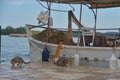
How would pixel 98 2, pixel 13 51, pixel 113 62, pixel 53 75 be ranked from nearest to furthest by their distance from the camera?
pixel 53 75
pixel 113 62
pixel 98 2
pixel 13 51

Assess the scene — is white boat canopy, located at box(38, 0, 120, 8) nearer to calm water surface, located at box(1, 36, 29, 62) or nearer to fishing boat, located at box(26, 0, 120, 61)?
fishing boat, located at box(26, 0, 120, 61)

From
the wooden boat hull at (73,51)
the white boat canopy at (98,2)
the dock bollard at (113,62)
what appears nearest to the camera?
the dock bollard at (113,62)

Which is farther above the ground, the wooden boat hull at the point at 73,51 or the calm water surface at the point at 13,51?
the wooden boat hull at the point at 73,51

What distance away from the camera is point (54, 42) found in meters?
15.0

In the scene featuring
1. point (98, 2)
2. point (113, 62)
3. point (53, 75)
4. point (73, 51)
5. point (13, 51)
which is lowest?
point (13, 51)

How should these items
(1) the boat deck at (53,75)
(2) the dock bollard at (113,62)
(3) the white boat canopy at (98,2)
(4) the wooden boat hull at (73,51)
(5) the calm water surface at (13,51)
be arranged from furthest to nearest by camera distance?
(5) the calm water surface at (13,51) < (3) the white boat canopy at (98,2) < (4) the wooden boat hull at (73,51) < (2) the dock bollard at (113,62) < (1) the boat deck at (53,75)

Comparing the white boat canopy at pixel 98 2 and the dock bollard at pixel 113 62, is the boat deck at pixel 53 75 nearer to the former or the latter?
the dock bollard at pixel 113 62

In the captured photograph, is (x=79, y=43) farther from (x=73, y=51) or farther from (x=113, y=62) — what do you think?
(x=113, y=62)

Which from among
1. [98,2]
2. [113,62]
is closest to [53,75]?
[113,62]

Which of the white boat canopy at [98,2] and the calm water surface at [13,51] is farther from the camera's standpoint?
the calm water surface at [13,51]

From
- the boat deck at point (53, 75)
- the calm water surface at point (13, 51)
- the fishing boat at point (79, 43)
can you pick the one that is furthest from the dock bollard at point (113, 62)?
the calm water surface at point (13, 51)

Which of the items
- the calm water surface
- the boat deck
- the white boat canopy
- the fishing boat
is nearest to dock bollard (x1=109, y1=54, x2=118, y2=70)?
the fishing boat

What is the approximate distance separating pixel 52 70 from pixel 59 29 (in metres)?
4.00

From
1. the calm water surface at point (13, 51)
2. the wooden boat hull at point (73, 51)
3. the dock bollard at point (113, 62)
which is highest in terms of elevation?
the wooden boat hull at point (73, 51)
